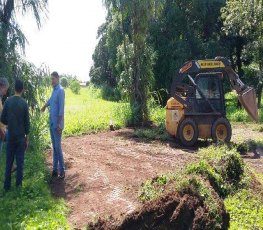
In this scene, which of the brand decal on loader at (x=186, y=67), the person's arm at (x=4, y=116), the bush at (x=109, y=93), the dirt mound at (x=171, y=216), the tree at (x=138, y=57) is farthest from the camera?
the bush at (x=109, y=93)

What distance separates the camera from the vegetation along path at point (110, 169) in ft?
23.4

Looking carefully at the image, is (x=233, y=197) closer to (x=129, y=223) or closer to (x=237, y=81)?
(x=129, y=223)

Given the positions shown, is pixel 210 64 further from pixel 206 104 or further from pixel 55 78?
pixel 55 78

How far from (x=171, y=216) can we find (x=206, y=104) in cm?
829

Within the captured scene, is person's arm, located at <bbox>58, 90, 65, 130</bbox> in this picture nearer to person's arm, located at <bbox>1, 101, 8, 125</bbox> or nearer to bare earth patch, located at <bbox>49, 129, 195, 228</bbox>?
person's arm, located at <bbox>1, 101, 8, 125</bbox>

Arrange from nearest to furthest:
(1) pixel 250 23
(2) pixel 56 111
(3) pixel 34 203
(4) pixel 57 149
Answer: (3) pixel 34 203 → (2) pixel 56 111 → (4) pixel 57 149 → (1) pixel 250 23

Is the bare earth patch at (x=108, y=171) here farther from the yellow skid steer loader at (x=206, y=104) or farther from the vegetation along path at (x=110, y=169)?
the yellow skid steer loader at (x=206, y=104)

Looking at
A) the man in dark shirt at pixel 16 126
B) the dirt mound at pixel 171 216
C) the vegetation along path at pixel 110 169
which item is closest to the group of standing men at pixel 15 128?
the man in dark shirt at pixel 16 126

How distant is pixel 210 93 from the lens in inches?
532

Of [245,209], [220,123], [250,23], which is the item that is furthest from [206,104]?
[250,23]

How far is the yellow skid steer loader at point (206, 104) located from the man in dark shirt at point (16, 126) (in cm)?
667

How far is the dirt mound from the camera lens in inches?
219

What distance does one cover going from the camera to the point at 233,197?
7.68 meters

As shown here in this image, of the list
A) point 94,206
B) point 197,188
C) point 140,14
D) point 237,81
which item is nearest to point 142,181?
point 94,206
